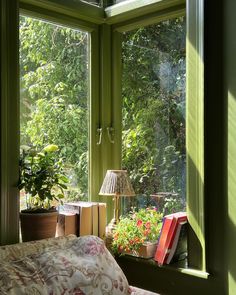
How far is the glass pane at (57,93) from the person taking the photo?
2.48 meters

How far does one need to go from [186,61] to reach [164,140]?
53cm

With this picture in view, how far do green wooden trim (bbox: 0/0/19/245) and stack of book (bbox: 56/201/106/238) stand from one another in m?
0.33

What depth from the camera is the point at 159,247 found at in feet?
7.89

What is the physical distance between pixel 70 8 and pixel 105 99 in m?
0.65

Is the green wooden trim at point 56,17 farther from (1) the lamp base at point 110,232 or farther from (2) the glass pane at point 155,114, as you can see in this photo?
(1) the lamp base at point 110,232

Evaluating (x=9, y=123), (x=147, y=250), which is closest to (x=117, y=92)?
(x=9, y=123)

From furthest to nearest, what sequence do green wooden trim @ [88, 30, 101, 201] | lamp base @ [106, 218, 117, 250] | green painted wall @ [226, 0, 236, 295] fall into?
green wooden trim @ [88, 30, 101, 201] < lamp base @ [106, 218, 117, 250] < green painted wall @ [226, 0, 236, 295]

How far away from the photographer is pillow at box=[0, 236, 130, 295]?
5.48 feet

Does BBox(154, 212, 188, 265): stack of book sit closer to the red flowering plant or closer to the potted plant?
the red flowering plant

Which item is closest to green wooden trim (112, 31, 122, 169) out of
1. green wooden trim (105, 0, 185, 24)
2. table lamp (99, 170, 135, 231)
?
green wooden trim (105, 0, 185, 24)

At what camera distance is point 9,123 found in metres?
2.22

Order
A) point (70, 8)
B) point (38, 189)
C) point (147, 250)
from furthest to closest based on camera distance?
point (70, 8) → point (147, 250) → point (38, 189)

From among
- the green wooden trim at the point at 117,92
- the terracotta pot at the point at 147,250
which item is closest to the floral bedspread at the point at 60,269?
the terracotta pot at the point at 147,250

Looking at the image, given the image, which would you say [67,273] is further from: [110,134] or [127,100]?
[127,100]
